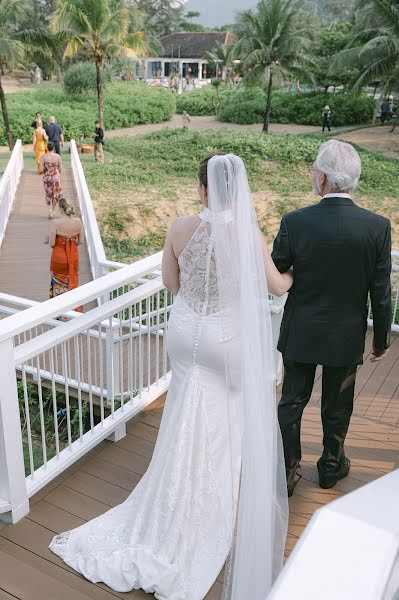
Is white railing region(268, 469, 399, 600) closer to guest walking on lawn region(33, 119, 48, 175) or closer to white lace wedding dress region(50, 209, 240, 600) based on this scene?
white lace wedding dress region(50, 209, 240, 600)

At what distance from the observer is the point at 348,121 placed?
1366 inches

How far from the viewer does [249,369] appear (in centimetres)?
263

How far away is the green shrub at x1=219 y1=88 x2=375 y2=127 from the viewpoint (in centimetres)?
3412

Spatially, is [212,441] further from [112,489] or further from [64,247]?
[64,247]

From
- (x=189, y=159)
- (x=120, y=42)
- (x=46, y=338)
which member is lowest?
(x=189, y=159)

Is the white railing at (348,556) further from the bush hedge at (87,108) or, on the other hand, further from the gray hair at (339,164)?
the bush hedge at (87,108)

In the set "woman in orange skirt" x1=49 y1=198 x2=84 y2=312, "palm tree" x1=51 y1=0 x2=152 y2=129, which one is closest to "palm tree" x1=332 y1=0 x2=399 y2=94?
"palm tree" x1=51 y1=0 x2=152 y2=129

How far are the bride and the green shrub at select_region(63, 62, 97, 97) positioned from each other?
3129cm

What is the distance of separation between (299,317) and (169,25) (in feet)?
277

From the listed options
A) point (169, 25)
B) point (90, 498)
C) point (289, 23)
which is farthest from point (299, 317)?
point (169, 25)

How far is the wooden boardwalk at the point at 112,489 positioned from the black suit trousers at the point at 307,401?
0.95 ft

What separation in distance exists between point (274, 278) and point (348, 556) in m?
1.94

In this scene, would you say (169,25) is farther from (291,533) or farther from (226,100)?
(291,533)

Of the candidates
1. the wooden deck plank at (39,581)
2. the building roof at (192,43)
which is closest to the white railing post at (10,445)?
the wooden deck plank at (39,581)
